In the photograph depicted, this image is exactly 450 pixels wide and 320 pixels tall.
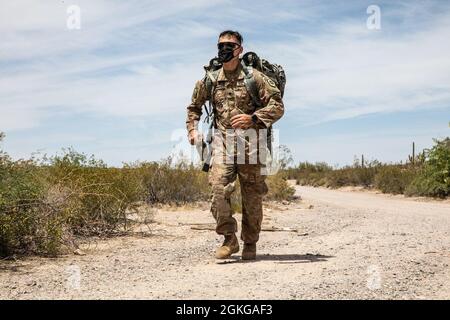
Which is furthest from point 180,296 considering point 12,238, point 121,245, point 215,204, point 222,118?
point 121,245

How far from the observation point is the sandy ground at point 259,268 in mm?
5277

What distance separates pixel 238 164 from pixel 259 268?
117 centimetres

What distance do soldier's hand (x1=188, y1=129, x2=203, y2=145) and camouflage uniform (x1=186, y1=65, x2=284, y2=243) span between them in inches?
8.2

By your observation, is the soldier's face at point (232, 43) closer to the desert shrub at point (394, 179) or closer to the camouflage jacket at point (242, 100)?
the camouflage jacket at point (242, 100)

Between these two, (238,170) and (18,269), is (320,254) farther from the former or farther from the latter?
(18,269)

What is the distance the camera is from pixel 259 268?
639 centimetres

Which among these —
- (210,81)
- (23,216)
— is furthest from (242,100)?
(23,216)

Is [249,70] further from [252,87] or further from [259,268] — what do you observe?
[259,268]

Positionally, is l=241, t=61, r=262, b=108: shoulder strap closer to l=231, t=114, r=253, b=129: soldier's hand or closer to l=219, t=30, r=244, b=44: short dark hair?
l=231, t=114, r=253, b=129: soldier's hand

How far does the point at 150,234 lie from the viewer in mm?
9805

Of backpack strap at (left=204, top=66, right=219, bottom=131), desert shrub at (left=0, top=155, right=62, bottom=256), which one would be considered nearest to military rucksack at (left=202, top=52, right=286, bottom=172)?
backpack strap at (left=204, top=66, right=219, bottom=131)

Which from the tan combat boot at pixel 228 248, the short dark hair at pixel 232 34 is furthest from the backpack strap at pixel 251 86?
the tan combat boot at pixel 228 248
